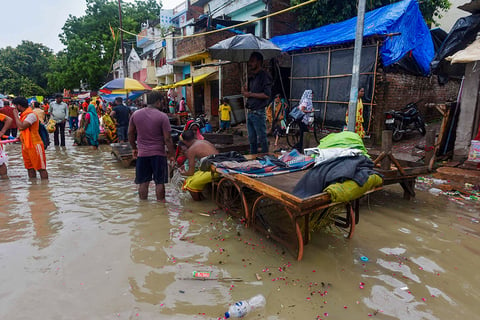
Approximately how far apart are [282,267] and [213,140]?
5.30 meters

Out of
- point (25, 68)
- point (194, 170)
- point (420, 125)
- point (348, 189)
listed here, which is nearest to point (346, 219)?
point (348, 189)

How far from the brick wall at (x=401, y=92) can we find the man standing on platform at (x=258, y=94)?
5.01 m

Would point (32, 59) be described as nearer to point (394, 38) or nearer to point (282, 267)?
point (394, 38)

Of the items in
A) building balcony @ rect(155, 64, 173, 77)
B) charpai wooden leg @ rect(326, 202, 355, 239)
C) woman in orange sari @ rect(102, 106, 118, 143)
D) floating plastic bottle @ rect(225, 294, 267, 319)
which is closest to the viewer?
floating plastic bottle @ rect(225, 294, 267, 319)

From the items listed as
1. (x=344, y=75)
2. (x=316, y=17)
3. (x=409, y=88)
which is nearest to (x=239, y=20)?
(x=316, y=17)

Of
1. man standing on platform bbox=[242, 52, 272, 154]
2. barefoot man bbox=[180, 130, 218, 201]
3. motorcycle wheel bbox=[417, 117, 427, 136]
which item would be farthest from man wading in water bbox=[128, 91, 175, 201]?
motorcycle wheel bbox=[417, 117, 427, 136]

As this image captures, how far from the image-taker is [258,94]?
5.73m

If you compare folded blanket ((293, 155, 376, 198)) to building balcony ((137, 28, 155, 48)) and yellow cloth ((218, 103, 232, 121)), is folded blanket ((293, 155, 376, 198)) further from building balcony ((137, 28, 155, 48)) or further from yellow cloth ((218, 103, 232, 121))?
building balcony ((137, 28, 155, 48))

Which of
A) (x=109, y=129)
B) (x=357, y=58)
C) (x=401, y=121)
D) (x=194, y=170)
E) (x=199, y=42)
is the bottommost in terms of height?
(x=194, y=170)

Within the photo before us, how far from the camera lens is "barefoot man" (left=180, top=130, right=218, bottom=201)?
15.7ft

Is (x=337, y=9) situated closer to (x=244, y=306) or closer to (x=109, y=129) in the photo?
(x=109, y=129)

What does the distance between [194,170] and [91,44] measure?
104 ft

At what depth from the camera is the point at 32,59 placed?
43844 millimetres

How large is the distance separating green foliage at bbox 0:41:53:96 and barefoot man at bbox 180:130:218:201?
4276 cm
